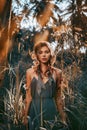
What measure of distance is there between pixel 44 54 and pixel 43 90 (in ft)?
0.87

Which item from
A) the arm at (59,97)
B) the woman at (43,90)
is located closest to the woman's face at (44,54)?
the woman at (43,90)

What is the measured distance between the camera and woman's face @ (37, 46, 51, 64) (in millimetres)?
2895

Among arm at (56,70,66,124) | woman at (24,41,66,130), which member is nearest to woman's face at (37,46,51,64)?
woman at (24,41,66,130)

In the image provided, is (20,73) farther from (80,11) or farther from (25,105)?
(80,11)

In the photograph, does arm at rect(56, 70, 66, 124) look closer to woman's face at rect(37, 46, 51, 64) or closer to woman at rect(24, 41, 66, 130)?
woman at rect(24, 41, 66, 130)

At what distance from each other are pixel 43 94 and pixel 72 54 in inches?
14.2

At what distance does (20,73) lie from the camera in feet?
9.34

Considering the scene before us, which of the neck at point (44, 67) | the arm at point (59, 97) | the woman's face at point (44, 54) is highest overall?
the woman's face at point (44, 54)

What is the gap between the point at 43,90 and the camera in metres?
2.85

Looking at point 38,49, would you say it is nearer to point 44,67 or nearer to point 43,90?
point 44,67

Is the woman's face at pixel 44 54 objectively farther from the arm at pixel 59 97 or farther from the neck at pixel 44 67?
the arm at pixel 59 97

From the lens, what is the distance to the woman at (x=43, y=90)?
2811 mm

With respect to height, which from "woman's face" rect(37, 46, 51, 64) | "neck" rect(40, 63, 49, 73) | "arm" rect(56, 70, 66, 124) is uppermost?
"woman's face" rect(37, 46, 51, 64)

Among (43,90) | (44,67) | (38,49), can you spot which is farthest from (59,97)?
(38,49)
